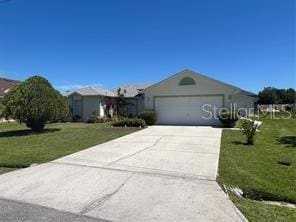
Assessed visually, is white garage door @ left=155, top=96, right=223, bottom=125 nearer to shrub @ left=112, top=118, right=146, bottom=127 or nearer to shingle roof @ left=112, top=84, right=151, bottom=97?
shrub @ left=112, top=118, right=146, bottom=127

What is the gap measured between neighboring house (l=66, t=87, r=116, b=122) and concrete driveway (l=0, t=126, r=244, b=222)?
1641 cm

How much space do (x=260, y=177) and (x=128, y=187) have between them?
3121mm

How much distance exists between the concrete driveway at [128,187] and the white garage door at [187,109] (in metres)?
11.7

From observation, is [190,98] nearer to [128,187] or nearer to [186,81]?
[186,81]

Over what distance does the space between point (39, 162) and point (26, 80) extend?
379 inches

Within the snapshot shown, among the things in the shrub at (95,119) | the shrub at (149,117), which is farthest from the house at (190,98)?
the shrub at (95,119)

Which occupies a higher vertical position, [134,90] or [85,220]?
[134,90]

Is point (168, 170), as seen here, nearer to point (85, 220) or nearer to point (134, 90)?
point (85, 220)

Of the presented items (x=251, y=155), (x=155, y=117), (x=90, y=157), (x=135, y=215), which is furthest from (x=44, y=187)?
(x=155, y=117)

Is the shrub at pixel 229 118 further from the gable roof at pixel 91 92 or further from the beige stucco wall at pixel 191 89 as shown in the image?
the gable roof at pixel 91 92

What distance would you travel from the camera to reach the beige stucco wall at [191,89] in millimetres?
19781

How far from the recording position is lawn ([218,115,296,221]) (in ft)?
14.8

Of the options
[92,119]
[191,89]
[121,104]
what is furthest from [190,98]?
[92,119]

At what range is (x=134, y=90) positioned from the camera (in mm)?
28906
